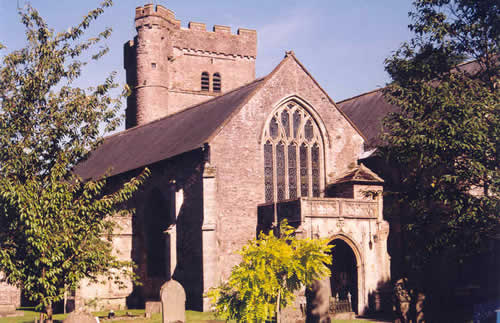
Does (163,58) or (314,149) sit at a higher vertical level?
(163,58)

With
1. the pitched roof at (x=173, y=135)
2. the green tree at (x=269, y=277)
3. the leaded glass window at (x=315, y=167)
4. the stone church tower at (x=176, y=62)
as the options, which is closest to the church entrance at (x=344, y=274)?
the leaded glass window at (x=315, y=167)

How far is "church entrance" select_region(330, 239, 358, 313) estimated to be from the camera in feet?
103

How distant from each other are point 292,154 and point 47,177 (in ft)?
62.7

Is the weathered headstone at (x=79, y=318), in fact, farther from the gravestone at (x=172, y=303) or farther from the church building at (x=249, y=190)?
the church building at (x=249, y=190)

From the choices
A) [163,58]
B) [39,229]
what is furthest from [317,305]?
[163,58]

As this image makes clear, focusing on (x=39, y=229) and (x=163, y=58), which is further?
(x=163, y=58)

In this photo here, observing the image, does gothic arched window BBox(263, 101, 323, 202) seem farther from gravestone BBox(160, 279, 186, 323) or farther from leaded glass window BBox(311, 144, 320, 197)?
gravestone BBox(160, 279, 186, 323)

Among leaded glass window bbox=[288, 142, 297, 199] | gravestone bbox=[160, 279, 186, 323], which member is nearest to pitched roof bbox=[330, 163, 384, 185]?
leaded glass window bbox=[288, 142, 297, 199]

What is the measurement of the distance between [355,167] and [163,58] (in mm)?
26425

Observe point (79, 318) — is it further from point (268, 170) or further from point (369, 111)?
point (369, 111)

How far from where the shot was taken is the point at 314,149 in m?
35.5

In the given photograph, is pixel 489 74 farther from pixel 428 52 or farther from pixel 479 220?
pixel 479 220

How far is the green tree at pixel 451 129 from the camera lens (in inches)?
775

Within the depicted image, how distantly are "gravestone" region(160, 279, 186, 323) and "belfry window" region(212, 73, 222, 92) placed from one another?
37975 mm
